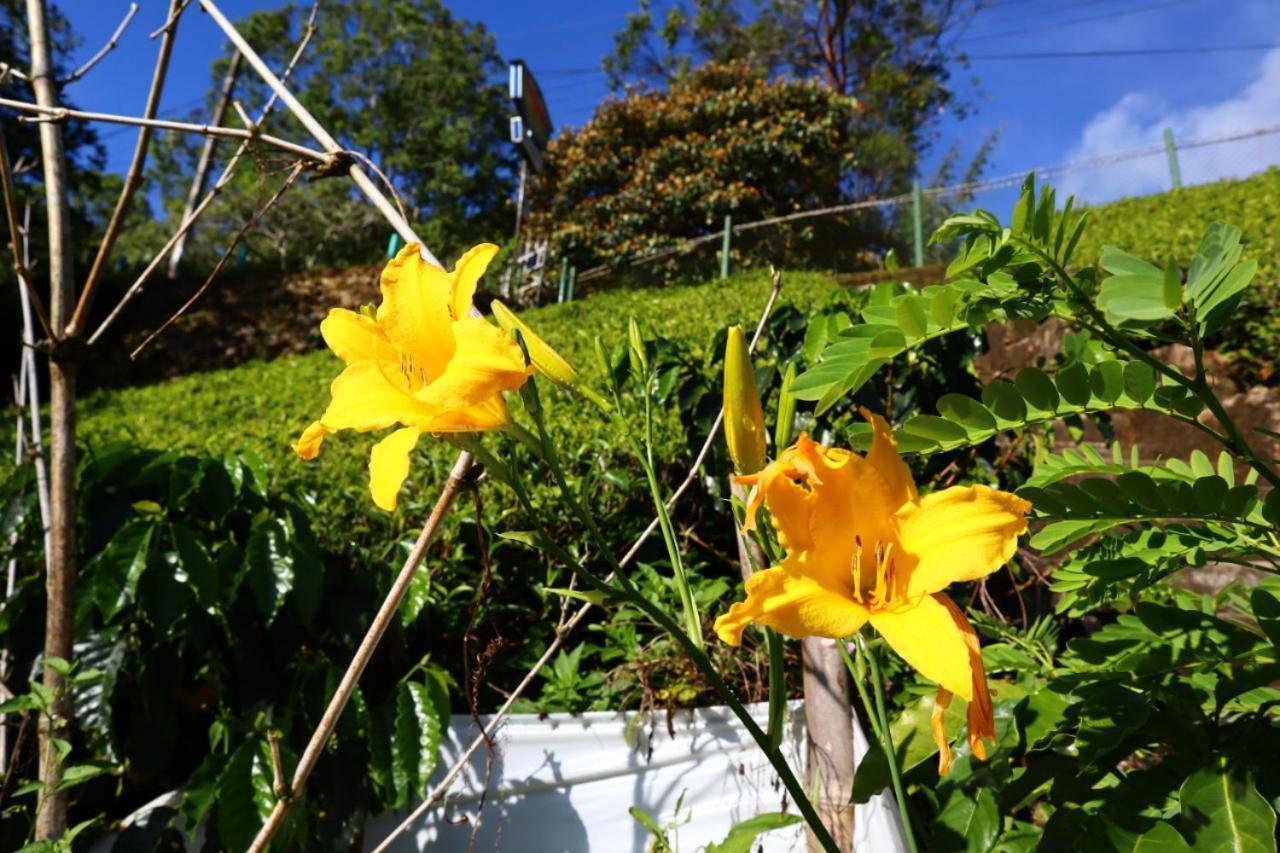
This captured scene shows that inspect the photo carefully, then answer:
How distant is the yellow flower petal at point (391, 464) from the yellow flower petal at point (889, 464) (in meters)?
0.34

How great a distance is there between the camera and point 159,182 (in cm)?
2378

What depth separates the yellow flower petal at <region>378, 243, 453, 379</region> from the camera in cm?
63

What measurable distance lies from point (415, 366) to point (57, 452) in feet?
2.20

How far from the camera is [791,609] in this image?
487mm

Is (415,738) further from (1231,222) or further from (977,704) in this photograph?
(1231,222)

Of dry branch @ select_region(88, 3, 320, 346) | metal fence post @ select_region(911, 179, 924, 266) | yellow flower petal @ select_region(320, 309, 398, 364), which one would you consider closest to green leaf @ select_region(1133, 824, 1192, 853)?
yellow flower petal @ select_region(320, 309, 398, 364)

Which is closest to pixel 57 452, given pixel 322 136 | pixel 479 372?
pixel 322 136

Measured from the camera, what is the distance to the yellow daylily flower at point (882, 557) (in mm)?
482

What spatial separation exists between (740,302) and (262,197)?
452cm

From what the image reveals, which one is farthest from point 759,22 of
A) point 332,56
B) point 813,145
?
point 332,56

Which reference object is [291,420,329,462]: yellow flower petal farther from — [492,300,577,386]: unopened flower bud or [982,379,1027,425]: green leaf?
[982,379,1027,425]: green leaf

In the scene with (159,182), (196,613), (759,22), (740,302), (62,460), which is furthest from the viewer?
(159,182)

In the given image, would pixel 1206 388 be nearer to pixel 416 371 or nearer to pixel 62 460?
pixel 416 371

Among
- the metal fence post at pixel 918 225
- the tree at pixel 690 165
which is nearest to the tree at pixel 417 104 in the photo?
the tree at pixel 690 165
